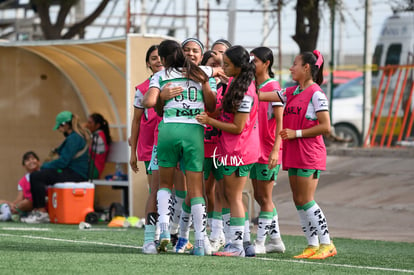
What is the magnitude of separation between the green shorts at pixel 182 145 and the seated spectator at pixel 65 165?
19.4ft

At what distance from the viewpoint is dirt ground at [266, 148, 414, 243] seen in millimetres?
12992

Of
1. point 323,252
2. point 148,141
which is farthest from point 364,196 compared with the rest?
point 323,252

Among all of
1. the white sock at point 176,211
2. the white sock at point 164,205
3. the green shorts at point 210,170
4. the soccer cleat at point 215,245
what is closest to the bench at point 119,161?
the white sock at point 176,211

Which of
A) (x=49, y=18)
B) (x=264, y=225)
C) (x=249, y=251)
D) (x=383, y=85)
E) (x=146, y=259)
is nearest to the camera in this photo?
(x=146, y=259)

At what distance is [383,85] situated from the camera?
64.5ft

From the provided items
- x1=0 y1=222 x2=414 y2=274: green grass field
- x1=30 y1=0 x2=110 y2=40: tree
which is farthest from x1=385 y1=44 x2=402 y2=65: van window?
x1=0 y1=222 x2=414 y2=274: green grass field

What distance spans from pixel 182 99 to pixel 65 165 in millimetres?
6301

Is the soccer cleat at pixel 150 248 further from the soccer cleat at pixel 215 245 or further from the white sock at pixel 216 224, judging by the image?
the white sock at pixel 216 224

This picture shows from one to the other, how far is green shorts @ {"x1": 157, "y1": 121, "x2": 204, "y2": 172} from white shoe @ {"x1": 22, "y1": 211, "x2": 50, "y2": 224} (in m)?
5.82

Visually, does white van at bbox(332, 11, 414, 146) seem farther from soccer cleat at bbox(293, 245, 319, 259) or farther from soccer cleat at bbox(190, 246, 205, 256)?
soccer cleat at bbox(190, 246, 205, 256)

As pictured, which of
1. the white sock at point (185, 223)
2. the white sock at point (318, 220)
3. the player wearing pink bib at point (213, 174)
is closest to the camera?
the white sock at point (318, 220)

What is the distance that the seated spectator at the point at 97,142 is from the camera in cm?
1455

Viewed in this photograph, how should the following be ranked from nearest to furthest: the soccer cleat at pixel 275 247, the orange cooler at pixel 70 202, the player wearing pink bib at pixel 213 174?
1. the player wearing pink bib at pixel 213 174
2. the soccer cleat at pixel 275 247
3. the orange cooler at pixel 70 202

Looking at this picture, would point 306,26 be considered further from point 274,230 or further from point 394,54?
point 274,230
